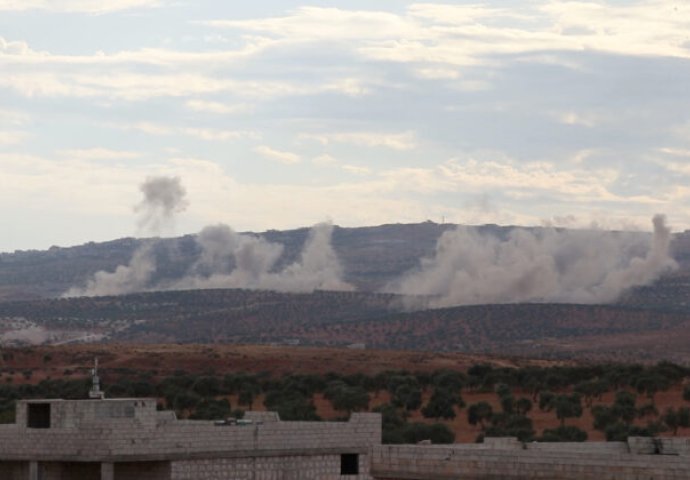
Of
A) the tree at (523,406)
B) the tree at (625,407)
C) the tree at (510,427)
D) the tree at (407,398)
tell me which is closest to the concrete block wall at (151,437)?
the tree at (510,427)

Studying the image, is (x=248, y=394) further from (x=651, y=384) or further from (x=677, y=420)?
(x=677, y=420)

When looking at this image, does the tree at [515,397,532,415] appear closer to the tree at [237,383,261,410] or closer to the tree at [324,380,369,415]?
the tree at [324,380,369,415]

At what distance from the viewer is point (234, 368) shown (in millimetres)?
129750

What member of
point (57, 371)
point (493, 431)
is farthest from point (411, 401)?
point (57, 371)

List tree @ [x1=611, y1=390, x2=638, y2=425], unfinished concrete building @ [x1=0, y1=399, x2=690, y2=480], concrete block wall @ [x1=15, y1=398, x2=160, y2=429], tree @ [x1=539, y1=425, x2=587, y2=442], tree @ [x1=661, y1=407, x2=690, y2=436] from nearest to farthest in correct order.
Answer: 1. unfinished concrete building @ [x1=0, y1=399, x2=690, y2=480]
2. concrete block wall @ [x1=15, y1=398, x2=160, y2=429]
3. tree @ [x1=539, y1=425, x2=587, y2=442]
4. tree @ [x1=661, y1=407, x2=690, y2=436]
5. tree @ [x1=611, y1=390, x2=638, y2=425]

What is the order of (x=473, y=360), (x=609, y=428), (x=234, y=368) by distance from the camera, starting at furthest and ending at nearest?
(x=473, y=360) → (x=234, y=368) → (x=609, y=428)

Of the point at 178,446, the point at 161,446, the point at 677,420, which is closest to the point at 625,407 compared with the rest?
the point at 677,420

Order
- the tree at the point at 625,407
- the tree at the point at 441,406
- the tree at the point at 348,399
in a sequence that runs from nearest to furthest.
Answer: the tree at the point at 625,407
the tree at the point at 348,399
the tree at the point at 441,406

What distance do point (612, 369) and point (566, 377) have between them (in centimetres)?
349


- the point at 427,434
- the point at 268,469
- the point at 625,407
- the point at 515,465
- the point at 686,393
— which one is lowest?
the point at 427,434

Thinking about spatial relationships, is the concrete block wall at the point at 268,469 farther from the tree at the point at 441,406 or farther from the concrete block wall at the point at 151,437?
the tree at the point at 441,406

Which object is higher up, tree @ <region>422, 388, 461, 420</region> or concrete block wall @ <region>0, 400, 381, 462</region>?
concrete block wall @ <region>0, 400, 381, 462</region>

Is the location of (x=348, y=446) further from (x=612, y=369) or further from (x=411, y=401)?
(x=612, y=369)

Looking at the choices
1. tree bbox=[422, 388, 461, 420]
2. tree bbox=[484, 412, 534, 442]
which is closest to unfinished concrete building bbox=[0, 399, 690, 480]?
tree bbox=[484, 412, 534, 442]
